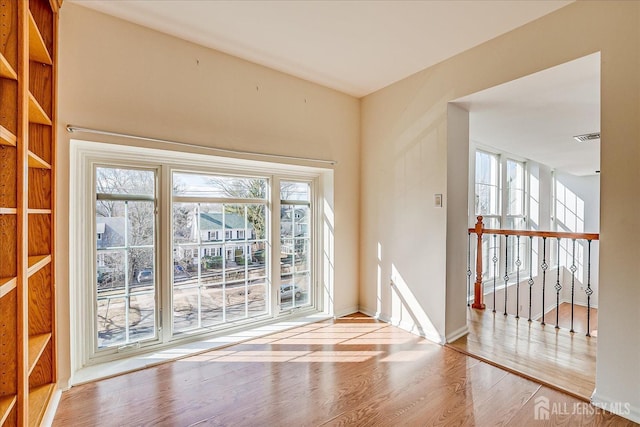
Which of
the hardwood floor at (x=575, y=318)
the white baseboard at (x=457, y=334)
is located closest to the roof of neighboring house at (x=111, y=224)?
the white baseboard at (x=457, y=334)

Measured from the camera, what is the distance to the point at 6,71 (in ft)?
4.17

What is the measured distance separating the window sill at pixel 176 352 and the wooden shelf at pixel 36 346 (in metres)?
0.51

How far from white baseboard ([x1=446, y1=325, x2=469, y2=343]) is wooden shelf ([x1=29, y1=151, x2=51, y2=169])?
3.32 m

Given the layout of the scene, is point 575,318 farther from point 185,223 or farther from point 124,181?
point 124,181

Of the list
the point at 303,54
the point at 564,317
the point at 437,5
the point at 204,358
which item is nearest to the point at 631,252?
the point at 437,5

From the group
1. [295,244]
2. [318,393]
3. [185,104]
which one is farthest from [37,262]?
[295,244]

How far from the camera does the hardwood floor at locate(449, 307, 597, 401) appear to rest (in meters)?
2.24

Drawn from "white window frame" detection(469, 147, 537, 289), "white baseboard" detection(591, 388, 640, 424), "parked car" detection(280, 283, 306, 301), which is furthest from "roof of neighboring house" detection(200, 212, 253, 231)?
"white window frame" detection(469, 147, 537, 289)

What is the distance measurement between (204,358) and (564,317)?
650 cm

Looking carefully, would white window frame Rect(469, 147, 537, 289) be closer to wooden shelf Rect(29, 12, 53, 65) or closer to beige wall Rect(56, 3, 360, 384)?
beige wall Rect(56, 3, 360, 384)

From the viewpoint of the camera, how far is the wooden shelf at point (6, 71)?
1203 millimetres

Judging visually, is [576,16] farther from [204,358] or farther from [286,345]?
[204,358]

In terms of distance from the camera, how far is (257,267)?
130 inches

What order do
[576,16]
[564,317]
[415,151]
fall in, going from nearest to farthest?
[576,16] < [415,151] < [564,317]
